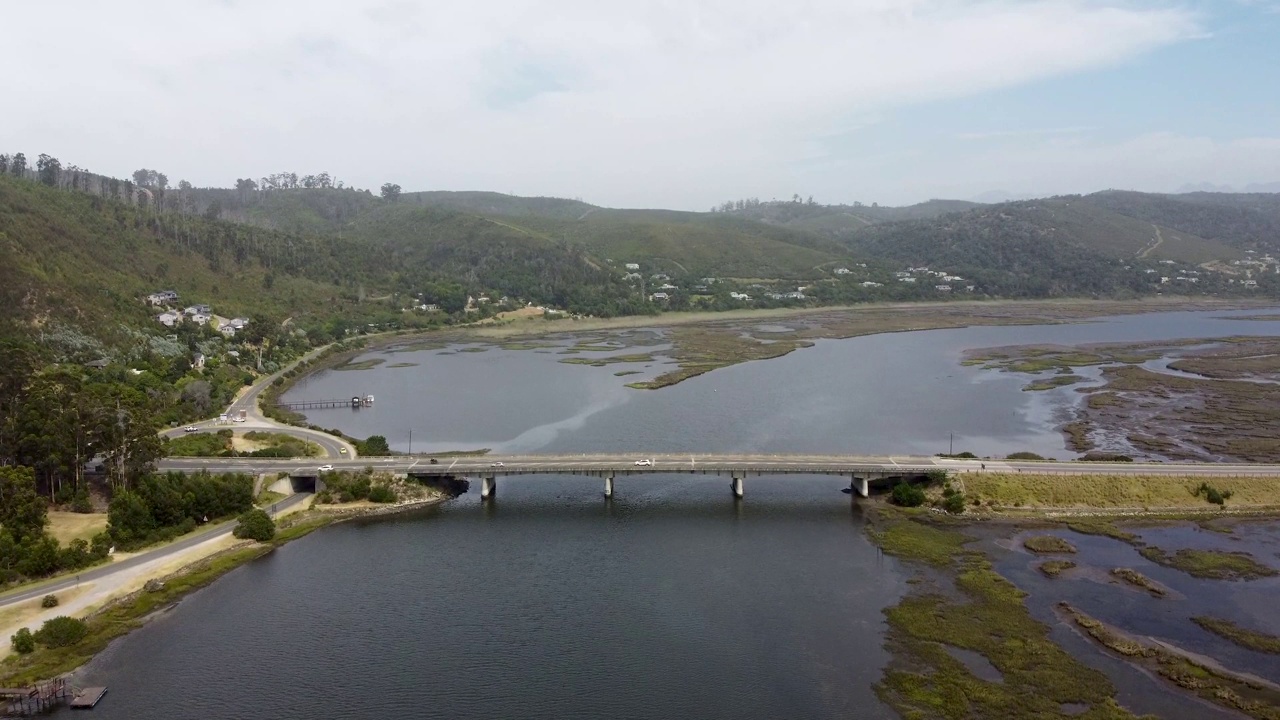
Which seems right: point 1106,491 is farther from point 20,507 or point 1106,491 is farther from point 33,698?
point 20,507

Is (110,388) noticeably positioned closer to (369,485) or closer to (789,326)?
(369,485)

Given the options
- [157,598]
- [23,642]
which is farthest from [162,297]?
[23,642]

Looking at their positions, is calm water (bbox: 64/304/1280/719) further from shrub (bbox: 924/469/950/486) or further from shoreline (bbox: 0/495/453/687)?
shrub (bbox: 924/469/950/486)

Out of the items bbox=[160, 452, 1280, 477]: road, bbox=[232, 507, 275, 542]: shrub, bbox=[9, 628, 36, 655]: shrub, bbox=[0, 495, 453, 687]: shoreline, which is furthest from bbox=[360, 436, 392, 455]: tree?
bbox=[9, 628, 36, 655]: shrub

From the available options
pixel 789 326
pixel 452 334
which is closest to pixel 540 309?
pixel 452 334

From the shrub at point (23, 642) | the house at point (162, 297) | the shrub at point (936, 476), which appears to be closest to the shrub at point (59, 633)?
the shrub at point (23, 642)

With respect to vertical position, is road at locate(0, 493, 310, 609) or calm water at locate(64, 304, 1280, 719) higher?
road at locate(0, 493, 310, 609)

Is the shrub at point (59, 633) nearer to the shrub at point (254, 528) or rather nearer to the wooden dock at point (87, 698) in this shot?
the wooden dock at point (87, 698)
